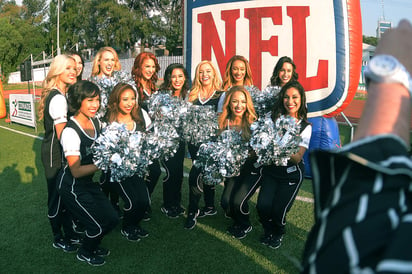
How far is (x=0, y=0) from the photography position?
2756 inches

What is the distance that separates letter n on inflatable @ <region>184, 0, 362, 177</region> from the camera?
15.1 feet

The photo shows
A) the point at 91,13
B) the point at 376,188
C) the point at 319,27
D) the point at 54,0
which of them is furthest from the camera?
the point at 54,0

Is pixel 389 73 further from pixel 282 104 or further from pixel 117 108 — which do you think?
pixel 117 108

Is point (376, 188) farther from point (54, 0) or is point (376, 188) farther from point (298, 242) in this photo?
point (54, 0)

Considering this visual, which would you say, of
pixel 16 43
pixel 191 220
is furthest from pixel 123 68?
pixel 191 220

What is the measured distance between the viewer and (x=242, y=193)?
3578 mm

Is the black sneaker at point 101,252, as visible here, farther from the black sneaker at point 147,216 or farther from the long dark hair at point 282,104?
the long dark hair at point 282,104

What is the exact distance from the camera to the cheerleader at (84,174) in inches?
115

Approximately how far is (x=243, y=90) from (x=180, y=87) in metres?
0.92

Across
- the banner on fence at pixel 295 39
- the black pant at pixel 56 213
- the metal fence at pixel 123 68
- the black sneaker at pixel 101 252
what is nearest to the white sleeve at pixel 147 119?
the black pant at pixel 56 213

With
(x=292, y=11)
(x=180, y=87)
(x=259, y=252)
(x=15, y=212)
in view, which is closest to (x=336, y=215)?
(x=259, y=252)

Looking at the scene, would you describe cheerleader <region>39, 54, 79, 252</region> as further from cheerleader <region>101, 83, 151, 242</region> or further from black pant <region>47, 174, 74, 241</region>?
cheerleader <region>101, 83, 151, 242</region>

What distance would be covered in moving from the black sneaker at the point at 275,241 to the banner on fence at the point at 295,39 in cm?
204

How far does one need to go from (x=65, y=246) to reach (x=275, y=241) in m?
1.90
